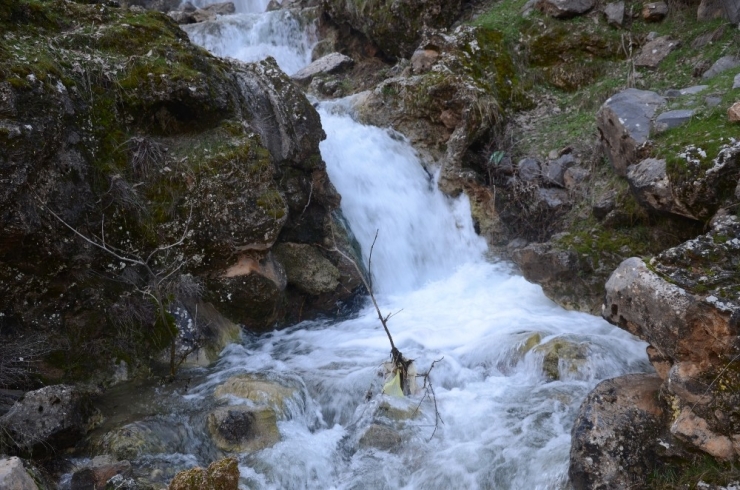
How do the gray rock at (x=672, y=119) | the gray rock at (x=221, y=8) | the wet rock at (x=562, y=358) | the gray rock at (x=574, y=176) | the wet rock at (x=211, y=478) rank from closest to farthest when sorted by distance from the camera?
the wet rock at (x=211, y=478)
the wet rock at (x=562, y=358)
the gray rock at (x=672, y=119)
the gray rock at (x=574, y=176)
the gray rock at (x=221, y=8)

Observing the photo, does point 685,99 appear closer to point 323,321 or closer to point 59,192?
point 323,321

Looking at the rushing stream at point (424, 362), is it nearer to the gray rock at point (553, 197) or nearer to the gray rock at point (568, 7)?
the gray rock at point (553, 197)

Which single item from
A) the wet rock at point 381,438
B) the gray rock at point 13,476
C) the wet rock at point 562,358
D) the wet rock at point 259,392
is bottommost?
the wet rock at point 381,438

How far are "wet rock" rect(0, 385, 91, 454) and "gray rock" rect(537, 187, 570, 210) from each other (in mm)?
6322

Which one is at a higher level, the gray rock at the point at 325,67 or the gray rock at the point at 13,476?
the gray rock at the point at 325,67

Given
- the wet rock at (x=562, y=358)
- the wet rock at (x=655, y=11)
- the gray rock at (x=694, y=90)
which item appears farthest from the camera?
the wet rock at (x=655, y=11)

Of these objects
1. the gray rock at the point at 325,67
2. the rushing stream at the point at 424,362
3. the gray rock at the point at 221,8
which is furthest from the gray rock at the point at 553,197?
the gray rock at the point at 221,8

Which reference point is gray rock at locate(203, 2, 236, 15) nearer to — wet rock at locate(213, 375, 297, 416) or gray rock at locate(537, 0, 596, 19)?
gray rock at locate(537, 0, 596, 19)

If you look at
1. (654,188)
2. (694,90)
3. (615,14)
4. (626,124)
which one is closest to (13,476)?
(654,188)

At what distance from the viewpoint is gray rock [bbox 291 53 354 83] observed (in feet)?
43.6

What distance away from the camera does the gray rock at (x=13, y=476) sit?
3.59m

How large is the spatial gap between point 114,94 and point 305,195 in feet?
8.33

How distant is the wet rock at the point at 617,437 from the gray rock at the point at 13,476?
3586 millimetres

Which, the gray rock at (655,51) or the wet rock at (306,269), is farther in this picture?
the gray rock at (655,51)
